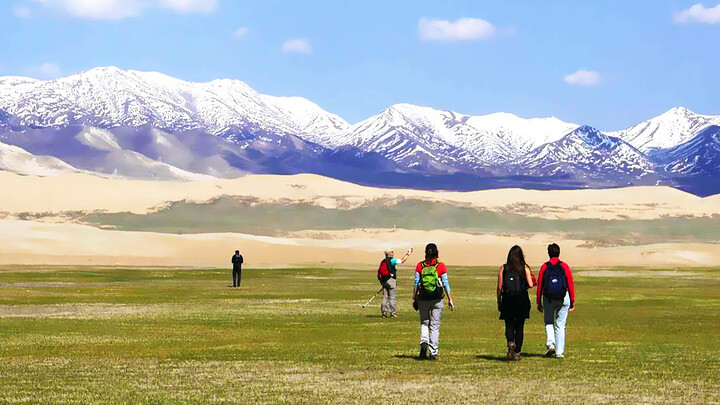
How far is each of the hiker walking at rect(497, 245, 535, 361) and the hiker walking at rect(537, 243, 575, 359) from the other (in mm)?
684

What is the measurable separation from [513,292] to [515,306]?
27cm

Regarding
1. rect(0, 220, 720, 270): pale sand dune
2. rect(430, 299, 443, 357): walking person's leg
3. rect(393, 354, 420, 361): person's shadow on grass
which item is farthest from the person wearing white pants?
rect(0, 220, 720, 270): pale sand dune

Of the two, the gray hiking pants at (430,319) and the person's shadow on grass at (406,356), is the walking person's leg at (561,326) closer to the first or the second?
the gray hiking pants at (430,319)

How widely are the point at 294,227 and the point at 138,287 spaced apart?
115 m

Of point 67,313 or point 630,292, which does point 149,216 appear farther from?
point 67,313

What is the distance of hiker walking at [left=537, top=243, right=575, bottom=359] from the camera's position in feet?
79.3

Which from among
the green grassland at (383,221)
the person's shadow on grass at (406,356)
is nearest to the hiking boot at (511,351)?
the person's shadow on grass at (406,356)

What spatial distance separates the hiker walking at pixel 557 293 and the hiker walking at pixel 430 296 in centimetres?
198

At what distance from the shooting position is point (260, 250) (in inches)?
5576

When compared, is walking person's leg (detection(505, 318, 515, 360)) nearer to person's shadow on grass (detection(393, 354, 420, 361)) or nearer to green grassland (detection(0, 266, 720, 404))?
green grassland (detection(0, 266, 720, 404))

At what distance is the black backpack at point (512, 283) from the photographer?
923 inches

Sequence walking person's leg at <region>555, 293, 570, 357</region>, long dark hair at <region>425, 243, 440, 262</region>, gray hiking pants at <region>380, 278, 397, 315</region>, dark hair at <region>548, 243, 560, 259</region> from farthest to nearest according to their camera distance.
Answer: gray hiking pants at <region>380, 278, 397, 315</region>
walking person's leg at <region>555, 293, 570, 357</region>
dark hair at <region>548, 243, 560, 259</region>
long dark hair at <region>425, 243, 440, 262</region>

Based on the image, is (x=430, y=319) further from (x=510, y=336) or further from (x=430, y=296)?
(x=510, y=336)

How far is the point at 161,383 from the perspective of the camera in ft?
66.1
